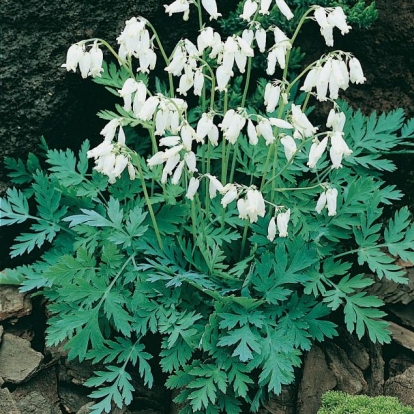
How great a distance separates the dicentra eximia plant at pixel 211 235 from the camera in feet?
14.5

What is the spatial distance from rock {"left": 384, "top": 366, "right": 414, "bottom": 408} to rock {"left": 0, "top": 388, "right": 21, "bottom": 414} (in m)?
2.55

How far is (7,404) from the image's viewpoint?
475 cm

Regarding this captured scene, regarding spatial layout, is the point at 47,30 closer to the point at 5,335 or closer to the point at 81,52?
the point at 81,52

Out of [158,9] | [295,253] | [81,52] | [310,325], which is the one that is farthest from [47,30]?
[310,325]

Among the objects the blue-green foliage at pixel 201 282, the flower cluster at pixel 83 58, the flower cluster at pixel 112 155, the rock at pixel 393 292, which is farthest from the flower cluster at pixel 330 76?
the rock at pixel 393 292

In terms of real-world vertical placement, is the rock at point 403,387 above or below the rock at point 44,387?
below

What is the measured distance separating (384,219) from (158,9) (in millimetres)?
2586

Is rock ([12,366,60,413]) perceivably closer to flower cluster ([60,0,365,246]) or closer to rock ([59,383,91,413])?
rock ([59,383,91,413])

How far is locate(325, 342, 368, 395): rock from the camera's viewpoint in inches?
198

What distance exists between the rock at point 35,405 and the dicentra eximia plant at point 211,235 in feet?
1.24

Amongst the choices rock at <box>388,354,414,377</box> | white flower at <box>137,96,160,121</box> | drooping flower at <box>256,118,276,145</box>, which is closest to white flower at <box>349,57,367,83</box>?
drooping flower at <box>256,118,276,145</box>

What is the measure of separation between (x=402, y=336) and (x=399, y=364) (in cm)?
21

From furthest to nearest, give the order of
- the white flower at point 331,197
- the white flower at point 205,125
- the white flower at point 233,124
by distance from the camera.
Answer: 1. the white flower at point 331,197
2. the white flower at point 205,125
3. the white flower at point 233,124

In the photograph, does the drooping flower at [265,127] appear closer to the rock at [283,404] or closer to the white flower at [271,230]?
the white flower at [271,230]
